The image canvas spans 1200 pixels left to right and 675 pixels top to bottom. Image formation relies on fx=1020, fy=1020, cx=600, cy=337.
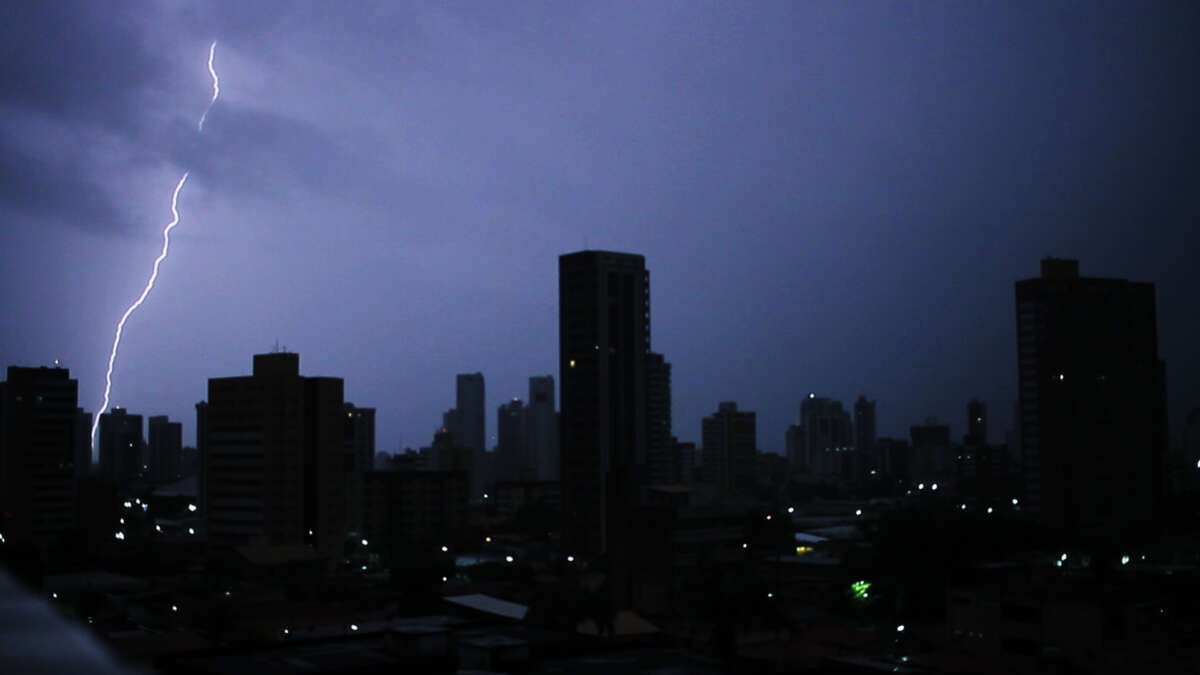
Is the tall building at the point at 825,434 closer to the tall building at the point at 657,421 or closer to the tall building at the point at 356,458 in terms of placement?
the tall building at the point at 657,421

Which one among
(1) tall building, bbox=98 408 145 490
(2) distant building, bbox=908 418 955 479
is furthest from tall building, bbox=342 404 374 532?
(2) distant building, bbox=908 418 955 479

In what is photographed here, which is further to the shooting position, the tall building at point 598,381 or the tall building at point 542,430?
the tall building at point 542,430

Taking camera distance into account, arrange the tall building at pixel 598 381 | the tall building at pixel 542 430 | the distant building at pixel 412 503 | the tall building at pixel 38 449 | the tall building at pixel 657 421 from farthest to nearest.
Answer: the tall building at pixel 542 430, the distant building at pixel 412 503, the tall building at pixel 657 421, the tall building at pixel 598 381, the tall building at pixel 38 449

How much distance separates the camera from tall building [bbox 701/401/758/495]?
64.1 metres

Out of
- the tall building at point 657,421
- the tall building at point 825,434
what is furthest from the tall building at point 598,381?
the tall building at point 825,434

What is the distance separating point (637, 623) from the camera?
1325 centimetres

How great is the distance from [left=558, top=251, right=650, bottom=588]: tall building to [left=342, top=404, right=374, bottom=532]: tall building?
6.65m

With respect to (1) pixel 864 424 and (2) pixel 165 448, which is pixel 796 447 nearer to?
(1) pixel 864 424

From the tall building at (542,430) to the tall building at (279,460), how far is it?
44.2m

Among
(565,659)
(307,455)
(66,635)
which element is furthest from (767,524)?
(66,635)

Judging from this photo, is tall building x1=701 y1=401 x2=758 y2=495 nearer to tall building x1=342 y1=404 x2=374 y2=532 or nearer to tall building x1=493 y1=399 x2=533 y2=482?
tall building x1=493 y1=399 x2=533 y2=482

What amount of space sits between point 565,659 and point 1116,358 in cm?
3038

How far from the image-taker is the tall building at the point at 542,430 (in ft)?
237

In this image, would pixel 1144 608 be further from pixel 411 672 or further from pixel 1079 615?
pixel 411 672
